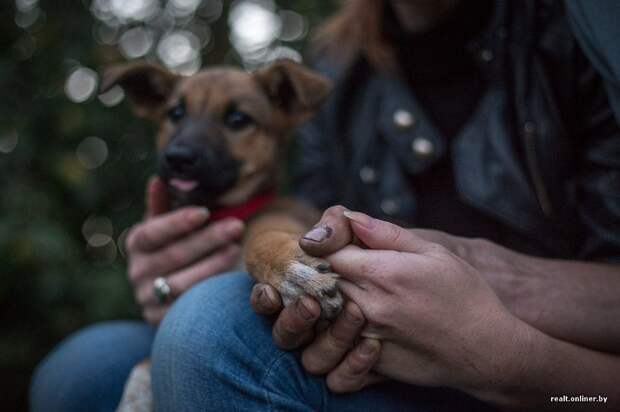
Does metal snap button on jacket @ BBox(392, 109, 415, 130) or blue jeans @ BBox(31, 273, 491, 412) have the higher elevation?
metal snap button on jacket @ BBox(392, 109, 415, 130)

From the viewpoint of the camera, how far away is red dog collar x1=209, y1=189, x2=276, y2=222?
2377 mm

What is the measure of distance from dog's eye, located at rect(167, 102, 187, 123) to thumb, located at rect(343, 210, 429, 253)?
1.73m

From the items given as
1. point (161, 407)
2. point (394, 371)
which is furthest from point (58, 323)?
point (394, 371)

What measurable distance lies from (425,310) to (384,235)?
0.19 metres

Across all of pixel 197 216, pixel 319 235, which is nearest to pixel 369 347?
pixel 319 235

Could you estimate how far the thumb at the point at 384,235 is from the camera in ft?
4.22

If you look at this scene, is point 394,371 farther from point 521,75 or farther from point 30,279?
point 30,279

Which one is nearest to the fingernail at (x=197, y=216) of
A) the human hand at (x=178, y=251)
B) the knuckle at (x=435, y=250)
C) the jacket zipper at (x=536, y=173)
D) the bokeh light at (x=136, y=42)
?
the human hand at (x=178, y=251)

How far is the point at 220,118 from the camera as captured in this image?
2.77 m

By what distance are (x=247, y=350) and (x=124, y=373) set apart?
3.21 feet

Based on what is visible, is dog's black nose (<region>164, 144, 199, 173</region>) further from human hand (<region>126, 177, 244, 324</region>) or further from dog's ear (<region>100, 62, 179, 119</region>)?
dog's ear (<region>100, 62, 179, 119</region>)

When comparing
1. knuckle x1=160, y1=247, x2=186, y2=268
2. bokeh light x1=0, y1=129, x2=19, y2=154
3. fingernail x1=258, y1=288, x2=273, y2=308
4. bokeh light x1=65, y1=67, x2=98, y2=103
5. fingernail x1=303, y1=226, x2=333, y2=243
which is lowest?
bokeh light x1=0, y1=129, x2=19, y2=154

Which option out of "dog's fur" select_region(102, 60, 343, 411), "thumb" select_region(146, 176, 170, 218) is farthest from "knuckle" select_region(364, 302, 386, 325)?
"thumb" select_region(146, 176, 170, 218)

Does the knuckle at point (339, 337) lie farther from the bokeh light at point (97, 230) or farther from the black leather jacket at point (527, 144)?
the bokeh light at point (97, 230)
